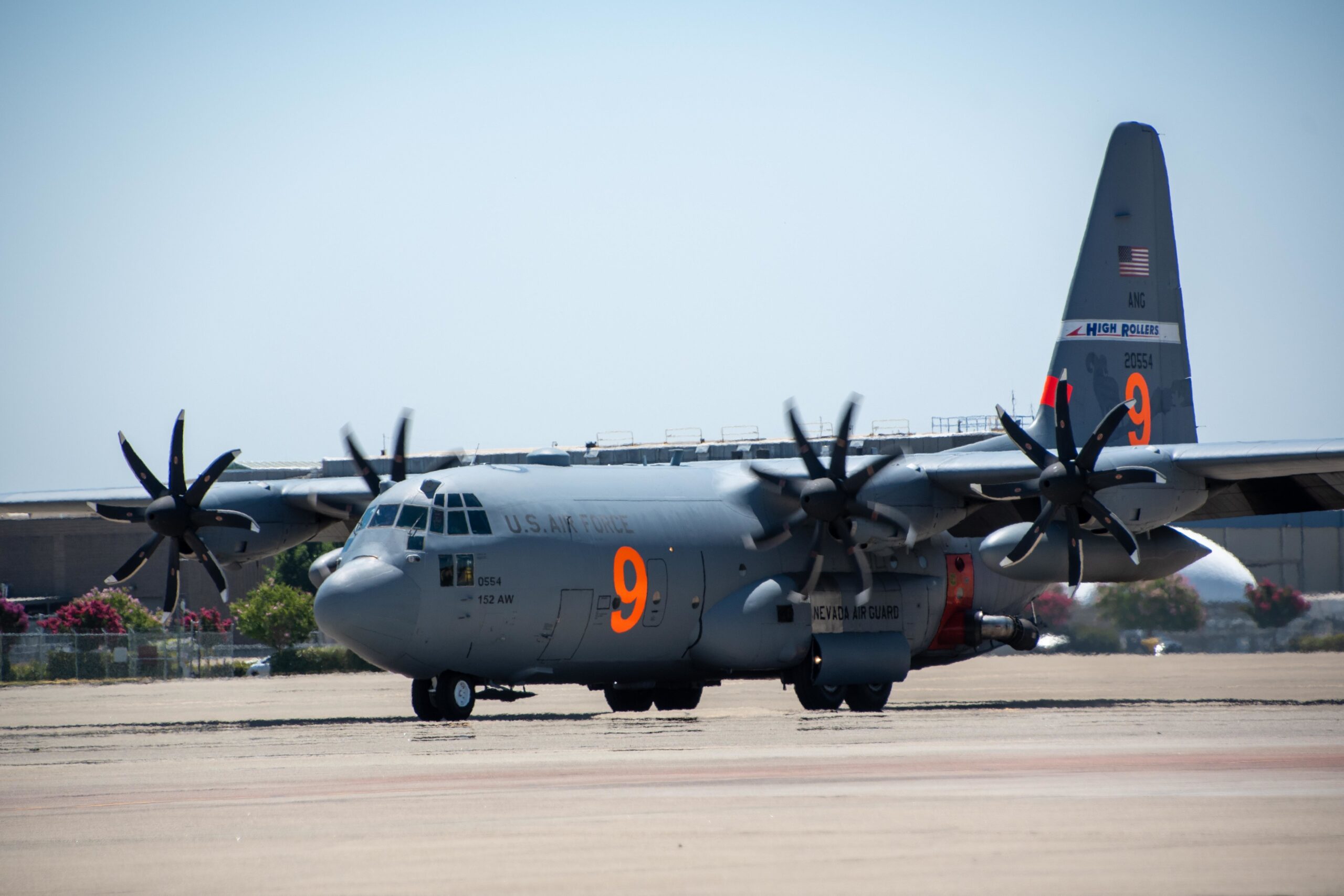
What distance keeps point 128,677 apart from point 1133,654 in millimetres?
32783

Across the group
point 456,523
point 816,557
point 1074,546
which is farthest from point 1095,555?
point 456,523

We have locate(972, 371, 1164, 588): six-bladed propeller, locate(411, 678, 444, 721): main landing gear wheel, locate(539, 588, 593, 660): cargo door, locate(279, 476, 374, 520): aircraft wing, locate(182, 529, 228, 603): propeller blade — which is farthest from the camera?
locate(279, 476, 374, 520): aircraft wing

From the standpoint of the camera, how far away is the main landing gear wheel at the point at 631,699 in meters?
28.1

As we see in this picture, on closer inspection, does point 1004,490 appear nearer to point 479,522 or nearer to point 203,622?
point 479,522

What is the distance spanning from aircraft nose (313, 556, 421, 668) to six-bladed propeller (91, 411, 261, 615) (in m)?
5.19

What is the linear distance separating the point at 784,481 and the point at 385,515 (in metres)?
6.86

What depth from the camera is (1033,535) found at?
83.7 feet

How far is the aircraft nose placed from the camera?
74.9 ft

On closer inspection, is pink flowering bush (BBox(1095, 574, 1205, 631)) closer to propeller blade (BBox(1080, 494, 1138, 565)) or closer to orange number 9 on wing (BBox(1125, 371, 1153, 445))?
orange number 9 on wing (BBox(1125, 371, 1153, 445))

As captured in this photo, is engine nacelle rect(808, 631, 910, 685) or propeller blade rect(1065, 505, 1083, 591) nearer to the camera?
propeller blade rect(1065, 505, 1083, 591)

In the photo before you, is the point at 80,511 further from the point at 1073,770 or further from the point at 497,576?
the point at 1073,770

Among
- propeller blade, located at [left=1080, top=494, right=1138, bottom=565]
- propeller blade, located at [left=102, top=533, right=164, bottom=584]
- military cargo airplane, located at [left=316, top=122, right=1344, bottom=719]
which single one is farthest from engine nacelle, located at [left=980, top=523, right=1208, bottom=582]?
propeller blade, located at [left=102, top=533, right=164, bottom=584]

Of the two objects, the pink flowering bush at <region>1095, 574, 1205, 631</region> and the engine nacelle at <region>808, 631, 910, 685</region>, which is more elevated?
the engine nacelle at <region>808, 631, 910, 685</region>

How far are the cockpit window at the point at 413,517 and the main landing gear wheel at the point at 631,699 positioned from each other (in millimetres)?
5972
